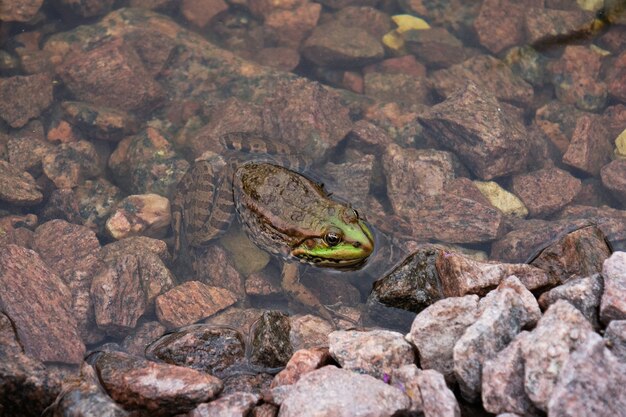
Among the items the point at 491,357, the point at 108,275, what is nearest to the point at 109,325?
the point at 108,275

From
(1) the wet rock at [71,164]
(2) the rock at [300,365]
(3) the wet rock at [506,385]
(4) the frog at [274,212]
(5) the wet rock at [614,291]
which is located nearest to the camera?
(3) the wet rock at [506,385]

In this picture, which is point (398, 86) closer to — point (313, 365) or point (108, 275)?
point (108, 275)

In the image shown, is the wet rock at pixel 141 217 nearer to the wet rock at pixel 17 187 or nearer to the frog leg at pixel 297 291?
the wet rock at pixel 17 187

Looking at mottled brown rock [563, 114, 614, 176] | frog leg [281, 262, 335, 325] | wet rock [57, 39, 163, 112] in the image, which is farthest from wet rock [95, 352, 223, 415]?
mottled brown rock [563, 114, 614, 176]

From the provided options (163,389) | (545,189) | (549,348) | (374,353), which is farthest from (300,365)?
(545,189)

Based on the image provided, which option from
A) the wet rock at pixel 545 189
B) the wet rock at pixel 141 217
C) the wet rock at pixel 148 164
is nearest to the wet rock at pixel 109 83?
the wet rock at pixel 148 164

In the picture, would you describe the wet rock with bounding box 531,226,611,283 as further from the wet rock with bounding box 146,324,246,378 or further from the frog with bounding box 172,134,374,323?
the wet rock with bounding box 146,324,246,378
